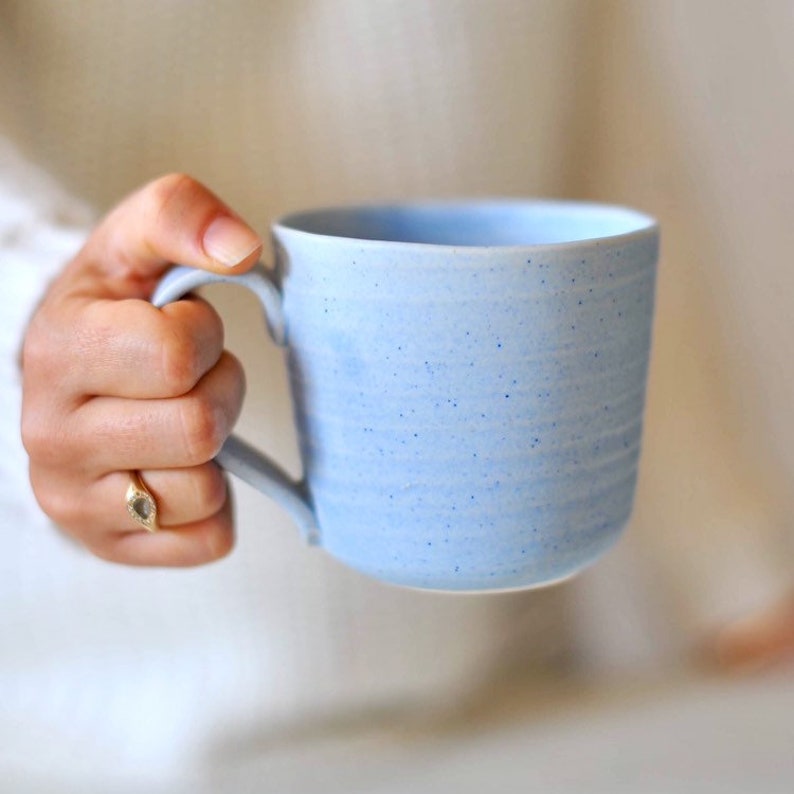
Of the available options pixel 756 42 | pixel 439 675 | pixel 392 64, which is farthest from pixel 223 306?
pixel 756 42

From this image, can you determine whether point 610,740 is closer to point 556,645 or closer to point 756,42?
point 556,645

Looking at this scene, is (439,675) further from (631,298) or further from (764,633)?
(631,298)

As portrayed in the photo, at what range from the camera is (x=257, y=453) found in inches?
15.1

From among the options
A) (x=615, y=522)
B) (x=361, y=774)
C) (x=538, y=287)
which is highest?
(x=538, y=287)

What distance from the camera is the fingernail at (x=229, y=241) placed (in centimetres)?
34

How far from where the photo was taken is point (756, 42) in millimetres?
624

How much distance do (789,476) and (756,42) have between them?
0.99 feet

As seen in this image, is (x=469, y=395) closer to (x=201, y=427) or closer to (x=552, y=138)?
(x=201, y=427)

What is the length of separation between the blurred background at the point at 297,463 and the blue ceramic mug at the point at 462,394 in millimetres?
244

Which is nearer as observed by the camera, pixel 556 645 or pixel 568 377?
pixel 568 377

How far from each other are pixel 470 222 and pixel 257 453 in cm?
16

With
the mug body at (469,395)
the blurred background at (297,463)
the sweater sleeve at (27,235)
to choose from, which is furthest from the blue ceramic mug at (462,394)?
the blurred background at (297,463)

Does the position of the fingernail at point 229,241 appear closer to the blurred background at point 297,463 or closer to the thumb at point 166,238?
the thumb at point 166,238

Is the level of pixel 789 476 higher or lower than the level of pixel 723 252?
lower
